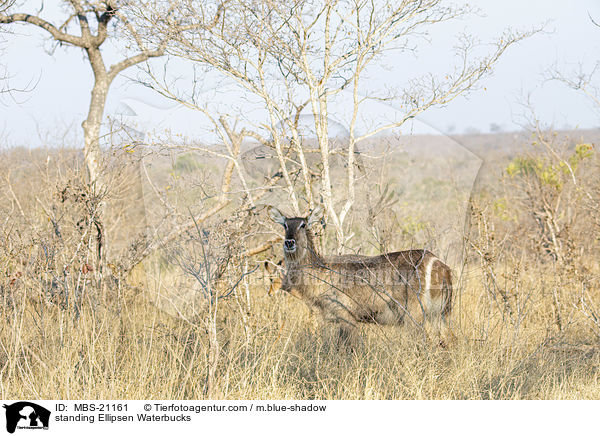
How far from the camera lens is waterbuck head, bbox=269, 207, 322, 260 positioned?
5.62 meters

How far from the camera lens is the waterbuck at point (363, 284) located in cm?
556

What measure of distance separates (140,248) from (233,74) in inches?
112

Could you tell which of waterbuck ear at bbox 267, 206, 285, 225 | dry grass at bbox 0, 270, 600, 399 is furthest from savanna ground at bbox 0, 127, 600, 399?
waterbuck ear at bbox 267, 206, 285, 225

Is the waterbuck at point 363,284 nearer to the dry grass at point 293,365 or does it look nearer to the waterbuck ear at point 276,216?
the waterbuck ear at point 276,216

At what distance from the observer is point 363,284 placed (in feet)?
19.1

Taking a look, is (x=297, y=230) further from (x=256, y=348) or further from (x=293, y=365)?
(x=293, y=365)

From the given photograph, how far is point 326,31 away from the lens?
20.8ft
